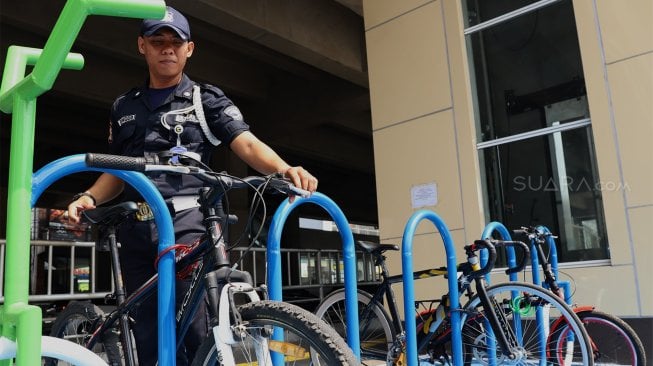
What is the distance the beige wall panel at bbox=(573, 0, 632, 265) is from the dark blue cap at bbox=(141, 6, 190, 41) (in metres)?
3.57

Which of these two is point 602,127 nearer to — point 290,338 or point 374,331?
point 374,331

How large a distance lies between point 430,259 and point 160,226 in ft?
11.7

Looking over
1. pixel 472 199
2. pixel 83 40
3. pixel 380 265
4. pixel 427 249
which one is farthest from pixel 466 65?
pixel 83 40

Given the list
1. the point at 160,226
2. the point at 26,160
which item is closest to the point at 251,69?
the point at 160,226

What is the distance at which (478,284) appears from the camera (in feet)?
10.2

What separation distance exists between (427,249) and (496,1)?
98.7 inches

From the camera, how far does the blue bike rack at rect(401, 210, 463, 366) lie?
110 inches

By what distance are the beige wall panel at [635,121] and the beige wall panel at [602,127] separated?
0.20 feet

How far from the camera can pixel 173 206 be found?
2152 millimetres

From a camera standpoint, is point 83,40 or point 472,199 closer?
point 472,199

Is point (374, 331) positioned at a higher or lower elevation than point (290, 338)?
lower

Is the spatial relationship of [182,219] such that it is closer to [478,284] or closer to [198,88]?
[198,88]

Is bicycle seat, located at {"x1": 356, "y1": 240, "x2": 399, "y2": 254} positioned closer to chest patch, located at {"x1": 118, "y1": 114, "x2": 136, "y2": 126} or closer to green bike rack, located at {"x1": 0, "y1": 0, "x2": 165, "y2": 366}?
chest patch, located at {"x1": 118, "y1": 114, "x2": 136, "y2": 126}

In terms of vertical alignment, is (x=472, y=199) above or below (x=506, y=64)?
below
